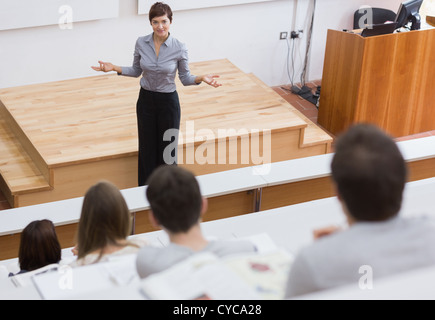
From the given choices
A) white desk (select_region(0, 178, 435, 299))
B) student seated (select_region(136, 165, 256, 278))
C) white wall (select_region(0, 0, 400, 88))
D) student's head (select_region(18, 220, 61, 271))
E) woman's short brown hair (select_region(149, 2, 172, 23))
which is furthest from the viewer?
white wall (select_region(0, 0, 400, 88))

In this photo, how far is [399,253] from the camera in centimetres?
149

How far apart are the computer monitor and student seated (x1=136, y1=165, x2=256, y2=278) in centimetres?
433

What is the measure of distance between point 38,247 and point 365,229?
5.65ft

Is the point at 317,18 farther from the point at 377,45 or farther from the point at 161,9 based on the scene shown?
the point at 161,9

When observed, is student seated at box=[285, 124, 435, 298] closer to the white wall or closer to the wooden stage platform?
the wooden stage platform

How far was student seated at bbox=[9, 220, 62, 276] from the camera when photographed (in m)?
2.81

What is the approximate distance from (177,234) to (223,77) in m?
4.55

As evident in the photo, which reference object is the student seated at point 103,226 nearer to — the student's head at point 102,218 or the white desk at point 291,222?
the student's head at point 102,218

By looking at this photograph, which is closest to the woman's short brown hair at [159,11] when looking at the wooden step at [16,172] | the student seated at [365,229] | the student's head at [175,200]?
the wooden step at [16,172]

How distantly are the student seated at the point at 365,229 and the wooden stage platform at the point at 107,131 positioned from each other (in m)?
3.48

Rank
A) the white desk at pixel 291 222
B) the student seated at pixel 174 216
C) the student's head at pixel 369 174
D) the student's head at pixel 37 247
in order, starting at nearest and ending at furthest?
the student's head at pixel 369 174
the student seated at pixel 174 216
the student's head at pixel 37 247
the white desk at pixel 291 222

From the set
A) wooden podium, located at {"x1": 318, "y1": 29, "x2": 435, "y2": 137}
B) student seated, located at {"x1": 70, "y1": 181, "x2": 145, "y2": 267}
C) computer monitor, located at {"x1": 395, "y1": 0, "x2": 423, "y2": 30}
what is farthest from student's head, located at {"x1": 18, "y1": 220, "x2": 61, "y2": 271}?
computer monitor, located at {"x1": 395, "y1": 0, "x2": 423, "y2": 30}

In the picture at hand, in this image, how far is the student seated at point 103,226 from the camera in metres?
2.40
